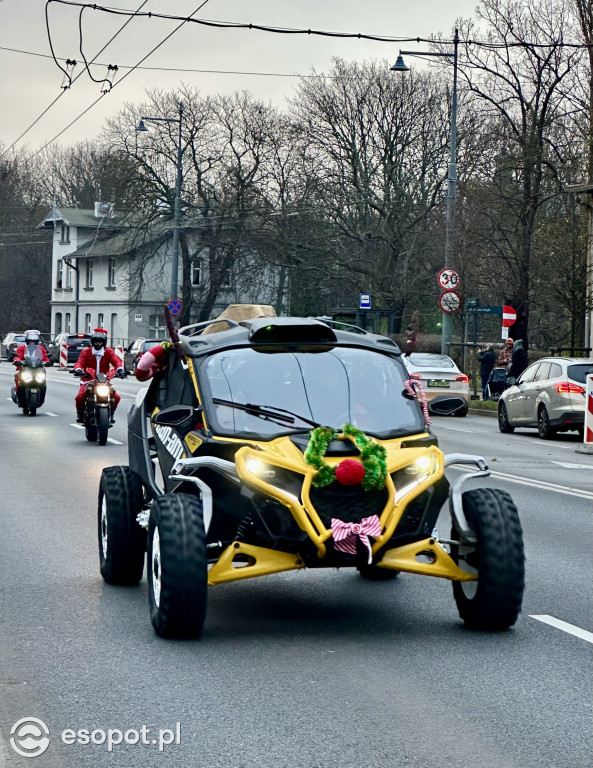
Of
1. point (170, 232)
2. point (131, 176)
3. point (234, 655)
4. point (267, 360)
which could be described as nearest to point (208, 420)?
point (267, 360)

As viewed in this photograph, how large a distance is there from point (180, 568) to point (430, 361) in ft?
85.4

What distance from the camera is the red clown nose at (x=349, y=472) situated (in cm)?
678

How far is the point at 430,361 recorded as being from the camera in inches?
1273

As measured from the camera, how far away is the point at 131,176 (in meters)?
63.0

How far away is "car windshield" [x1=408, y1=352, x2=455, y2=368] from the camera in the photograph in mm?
32000

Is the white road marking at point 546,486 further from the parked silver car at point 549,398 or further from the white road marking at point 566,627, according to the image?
the parked silver car at point 549,398

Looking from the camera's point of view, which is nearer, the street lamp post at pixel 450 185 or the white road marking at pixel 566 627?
the white road marking at pixel 566 627

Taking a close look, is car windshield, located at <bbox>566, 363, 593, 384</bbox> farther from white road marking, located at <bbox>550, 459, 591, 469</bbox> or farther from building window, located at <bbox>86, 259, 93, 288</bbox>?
building window, located at <bbox>86, 259, 93, 288</bbox>

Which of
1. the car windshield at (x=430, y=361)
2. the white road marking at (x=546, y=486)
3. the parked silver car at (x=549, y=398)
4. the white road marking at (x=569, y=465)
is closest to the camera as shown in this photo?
the white road marking at (x=546, y=486)

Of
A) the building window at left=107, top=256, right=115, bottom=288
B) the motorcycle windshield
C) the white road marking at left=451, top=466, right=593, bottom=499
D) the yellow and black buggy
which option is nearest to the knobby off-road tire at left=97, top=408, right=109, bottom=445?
the motorcycle windshield

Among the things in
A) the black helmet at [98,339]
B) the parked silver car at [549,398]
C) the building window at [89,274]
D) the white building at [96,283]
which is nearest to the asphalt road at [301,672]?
the black helmet at [98,339]

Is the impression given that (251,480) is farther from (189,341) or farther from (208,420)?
(189,341)

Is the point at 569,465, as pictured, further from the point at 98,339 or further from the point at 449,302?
the point at 449,302

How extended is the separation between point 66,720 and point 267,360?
9.50ft
